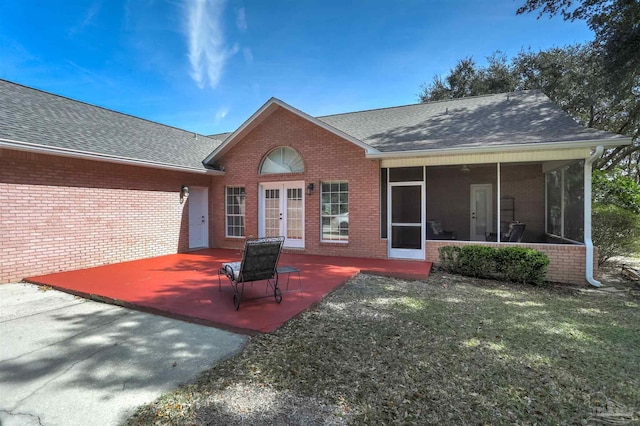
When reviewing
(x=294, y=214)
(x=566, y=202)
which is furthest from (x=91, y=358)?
Answer: (x=566, y=202)

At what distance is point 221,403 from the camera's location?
110 inches

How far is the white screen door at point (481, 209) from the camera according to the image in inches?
483

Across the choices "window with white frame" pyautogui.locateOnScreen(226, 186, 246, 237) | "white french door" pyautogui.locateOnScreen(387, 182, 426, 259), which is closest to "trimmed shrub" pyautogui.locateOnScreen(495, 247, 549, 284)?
"white french door" pyautogui.locateOnScreen(387, 182, 426, 259)

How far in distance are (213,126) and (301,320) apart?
21098 millimetres

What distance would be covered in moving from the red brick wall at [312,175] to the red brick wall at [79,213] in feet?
6.61

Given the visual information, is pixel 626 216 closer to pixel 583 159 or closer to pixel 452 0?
pixel 583 159

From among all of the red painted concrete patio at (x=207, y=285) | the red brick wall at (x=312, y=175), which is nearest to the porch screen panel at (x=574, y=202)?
the red painted concrete patio at (x=207, y=285)

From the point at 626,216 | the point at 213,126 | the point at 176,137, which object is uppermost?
the point at 213,126

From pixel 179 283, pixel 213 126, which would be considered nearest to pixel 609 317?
pixel 179 283

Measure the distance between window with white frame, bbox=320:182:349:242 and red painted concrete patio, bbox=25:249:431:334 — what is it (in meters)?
0.85

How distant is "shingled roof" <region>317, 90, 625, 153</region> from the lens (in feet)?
26.0

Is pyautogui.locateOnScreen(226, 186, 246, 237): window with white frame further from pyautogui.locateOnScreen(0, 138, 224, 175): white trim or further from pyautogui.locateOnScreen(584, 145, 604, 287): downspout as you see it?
pyautogui.locateOnScreen(584, 145, 604, 287): downspout

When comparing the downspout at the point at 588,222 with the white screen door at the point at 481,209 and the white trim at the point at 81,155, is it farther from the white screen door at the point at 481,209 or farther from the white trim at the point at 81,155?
the white trim at the point at 81,155

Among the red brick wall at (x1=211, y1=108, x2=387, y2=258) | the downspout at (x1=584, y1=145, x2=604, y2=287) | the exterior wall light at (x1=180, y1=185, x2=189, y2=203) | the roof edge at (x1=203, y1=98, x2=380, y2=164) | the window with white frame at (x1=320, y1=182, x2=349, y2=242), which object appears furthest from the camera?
the exterior wall light at (x1=180, y1=185, x2=189, y2=203)
